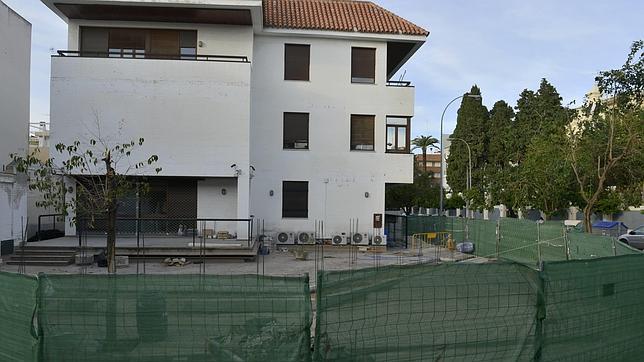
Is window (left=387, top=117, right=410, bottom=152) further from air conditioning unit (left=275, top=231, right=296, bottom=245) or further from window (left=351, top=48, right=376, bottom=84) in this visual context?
air conditioning unit (left=275, top=231, right=296, bottom=245)

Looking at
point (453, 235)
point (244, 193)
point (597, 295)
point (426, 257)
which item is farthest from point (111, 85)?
point (597, 295)

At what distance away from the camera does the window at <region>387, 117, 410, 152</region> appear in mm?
26391

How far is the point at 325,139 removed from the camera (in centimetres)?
2602

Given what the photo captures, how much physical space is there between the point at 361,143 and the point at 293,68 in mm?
4530

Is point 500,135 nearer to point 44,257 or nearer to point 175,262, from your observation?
point 175,262

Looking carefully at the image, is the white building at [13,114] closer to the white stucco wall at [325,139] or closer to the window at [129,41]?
the window at [129,41]

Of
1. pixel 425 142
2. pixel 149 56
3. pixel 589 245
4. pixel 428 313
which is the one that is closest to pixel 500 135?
pixel 425 142

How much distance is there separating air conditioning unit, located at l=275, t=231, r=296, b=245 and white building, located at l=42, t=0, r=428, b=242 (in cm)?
26

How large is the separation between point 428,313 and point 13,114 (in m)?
23.7

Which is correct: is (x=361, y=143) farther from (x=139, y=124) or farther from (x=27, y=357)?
(x=27, y=357)

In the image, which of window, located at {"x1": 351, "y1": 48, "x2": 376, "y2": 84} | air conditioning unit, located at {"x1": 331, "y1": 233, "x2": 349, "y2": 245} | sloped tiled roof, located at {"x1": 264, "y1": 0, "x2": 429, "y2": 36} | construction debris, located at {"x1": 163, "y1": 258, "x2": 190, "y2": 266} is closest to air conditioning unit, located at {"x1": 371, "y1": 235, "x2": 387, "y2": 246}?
air conditioning unit, located at {"x1": 331, "y1": 233, "x2": 349, "y2": 245}

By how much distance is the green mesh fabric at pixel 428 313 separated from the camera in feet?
18.5

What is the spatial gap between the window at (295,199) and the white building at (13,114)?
1038 centimetres

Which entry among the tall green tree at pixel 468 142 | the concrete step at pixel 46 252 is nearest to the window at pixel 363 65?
the concrete step at pixel 46 252
